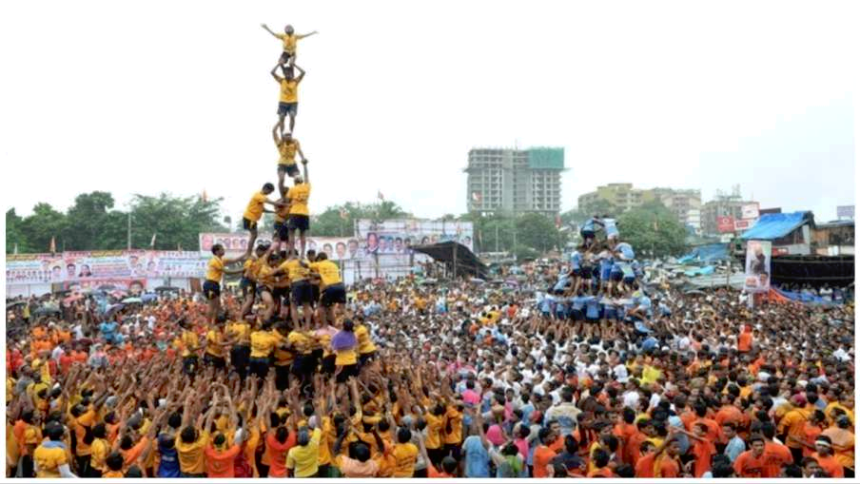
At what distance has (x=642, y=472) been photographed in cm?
632

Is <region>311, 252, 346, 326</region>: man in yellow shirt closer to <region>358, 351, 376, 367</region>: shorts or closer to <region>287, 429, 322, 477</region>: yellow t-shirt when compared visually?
<region>358, 351, 376, 367</region>: shorts

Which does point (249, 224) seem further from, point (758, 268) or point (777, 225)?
point (777, 225)

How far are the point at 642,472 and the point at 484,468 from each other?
1.52 metres

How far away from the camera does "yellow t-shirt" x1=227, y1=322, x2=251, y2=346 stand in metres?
11.1

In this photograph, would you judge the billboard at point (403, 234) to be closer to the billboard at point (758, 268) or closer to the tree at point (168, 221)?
the tree at point (168, 221)

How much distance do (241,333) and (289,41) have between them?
16.4 ft

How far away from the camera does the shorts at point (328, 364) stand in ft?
35.9

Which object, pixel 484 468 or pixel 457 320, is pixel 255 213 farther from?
pixel 457 320

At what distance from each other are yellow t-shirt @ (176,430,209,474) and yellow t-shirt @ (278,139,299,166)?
246 inches

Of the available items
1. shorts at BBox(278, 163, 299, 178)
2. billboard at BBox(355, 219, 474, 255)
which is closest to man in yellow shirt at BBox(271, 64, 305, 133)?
shorts at BBox(278, 163, 299, 178)

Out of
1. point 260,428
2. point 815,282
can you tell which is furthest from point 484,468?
point 815,282

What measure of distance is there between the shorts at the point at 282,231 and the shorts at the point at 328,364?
2316 millimetres

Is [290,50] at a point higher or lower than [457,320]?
higher

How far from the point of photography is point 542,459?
6590 mm
